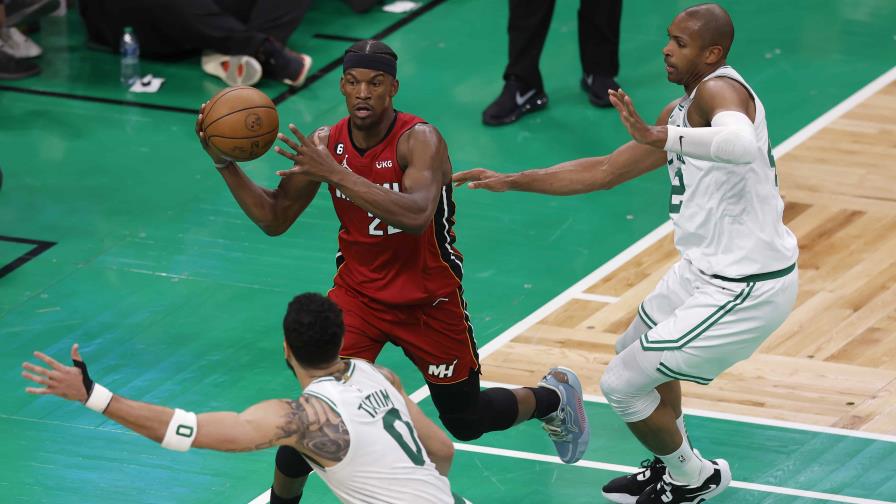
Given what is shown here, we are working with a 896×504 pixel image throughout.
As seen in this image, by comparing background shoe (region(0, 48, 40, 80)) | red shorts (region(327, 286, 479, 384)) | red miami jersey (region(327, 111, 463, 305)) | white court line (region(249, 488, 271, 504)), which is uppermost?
red miami jersey (region(327, 111, 463, 305))

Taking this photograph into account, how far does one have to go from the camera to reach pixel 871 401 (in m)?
8.48

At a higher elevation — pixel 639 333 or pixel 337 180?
pixel 337 180

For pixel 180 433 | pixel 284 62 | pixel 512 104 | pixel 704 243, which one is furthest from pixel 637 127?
pixel 284 62

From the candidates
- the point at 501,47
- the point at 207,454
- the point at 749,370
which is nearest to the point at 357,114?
the point at 207,454

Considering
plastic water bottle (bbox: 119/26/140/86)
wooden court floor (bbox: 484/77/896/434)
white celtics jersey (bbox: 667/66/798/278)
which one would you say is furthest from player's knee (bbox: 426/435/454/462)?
plastic water bottle (bbox: 119/26/140/86)

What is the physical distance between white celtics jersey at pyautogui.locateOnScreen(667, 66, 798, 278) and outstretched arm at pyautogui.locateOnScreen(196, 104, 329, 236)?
1.66 metres

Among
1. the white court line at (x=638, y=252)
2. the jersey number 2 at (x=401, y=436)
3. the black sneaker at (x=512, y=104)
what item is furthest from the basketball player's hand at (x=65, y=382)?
the black sneaker at (x=512, y=104)

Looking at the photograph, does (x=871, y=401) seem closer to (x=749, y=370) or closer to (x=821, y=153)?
(x=749, y=370)

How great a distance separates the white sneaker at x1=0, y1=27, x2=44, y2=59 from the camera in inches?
543

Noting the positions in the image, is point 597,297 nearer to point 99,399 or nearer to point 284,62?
point 284,62

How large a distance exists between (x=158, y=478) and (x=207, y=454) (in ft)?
1.15

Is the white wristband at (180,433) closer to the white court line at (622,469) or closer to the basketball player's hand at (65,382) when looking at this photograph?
the basketball player's hand at (65,382)

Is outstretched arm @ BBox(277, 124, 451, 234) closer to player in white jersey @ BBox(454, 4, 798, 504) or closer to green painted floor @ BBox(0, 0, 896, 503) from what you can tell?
player in white jersey @ BBox(454, 4, 798, 504)

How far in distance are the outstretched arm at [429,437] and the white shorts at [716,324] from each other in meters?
1.44
